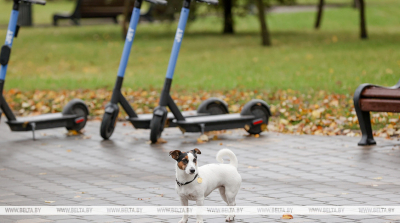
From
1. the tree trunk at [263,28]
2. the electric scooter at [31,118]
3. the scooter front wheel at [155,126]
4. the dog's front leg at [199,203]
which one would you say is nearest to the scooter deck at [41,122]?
the electric scooter at [31,118]

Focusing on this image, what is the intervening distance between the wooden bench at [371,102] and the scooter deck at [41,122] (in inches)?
161

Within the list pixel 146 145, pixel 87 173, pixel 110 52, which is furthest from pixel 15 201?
pixel 110 52

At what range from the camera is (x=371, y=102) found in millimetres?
7852

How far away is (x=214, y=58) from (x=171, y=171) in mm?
12424

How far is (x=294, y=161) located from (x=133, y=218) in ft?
8.87

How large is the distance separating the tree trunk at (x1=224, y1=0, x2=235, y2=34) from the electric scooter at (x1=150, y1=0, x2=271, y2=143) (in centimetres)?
1756

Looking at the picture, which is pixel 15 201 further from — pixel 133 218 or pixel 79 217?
pixel 133 218

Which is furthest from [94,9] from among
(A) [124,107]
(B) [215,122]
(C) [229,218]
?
(C) [229,218]

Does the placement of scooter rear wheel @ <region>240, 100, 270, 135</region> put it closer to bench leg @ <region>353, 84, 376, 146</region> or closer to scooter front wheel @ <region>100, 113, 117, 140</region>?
bench leg @ <region>353, 84, 376, 146</region>

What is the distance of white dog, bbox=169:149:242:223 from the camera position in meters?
4.61

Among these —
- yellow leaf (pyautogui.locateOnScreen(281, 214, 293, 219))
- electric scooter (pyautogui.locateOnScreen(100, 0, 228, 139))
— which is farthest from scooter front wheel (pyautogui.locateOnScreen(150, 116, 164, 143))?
yellow leaf (pyautogui.locateOnScreen(281, 214, 293, 219))

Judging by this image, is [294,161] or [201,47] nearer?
[294,161]

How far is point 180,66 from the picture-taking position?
703 inches

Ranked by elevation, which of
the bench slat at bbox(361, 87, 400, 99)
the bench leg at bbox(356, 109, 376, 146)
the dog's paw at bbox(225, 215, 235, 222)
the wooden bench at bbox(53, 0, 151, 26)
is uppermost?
the dog's paw at bbox(225, 215, 235, 222)
